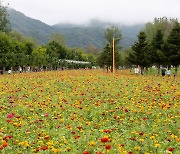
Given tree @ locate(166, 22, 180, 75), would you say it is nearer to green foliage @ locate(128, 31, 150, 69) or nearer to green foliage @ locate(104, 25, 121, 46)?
green foliage @ locate(128, 31, 150, 69)

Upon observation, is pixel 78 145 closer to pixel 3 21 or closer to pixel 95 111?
pixel 95 111

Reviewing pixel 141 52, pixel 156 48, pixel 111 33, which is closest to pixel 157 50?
pixel 156 48

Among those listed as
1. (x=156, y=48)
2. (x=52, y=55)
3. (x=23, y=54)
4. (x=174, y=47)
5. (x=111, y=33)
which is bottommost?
(x=23, y=54)

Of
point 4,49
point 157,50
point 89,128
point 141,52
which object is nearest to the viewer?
point 89,128

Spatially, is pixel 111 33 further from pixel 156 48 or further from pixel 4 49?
pixel 156 48

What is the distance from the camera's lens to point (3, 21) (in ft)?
273

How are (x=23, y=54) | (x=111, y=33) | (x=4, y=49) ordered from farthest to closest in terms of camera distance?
1. (x=111, y=33)
2. (x=23, y=54)
3. (x=4, y=49)

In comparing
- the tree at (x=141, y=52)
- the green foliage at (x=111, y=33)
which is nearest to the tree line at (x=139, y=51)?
the tree at (x=141, y=52)

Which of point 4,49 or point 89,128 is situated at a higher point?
point 4,49


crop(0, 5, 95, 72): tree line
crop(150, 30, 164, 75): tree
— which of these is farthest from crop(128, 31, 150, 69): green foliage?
crop(0, 5, 95, 72): tree line

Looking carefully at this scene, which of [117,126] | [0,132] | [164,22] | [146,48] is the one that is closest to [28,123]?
[0,132]

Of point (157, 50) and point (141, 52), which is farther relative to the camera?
point (141, 52)

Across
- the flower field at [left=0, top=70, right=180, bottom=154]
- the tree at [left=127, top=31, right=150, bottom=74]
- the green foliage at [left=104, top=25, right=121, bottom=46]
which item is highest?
the green foliage at [left=104, top=25, right=121, bottom=46]

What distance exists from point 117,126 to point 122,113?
7.03 feet
